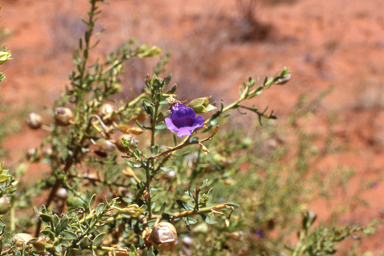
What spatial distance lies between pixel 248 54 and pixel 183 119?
680 centimetres

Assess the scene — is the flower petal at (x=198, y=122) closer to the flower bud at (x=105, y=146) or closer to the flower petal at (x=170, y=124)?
the flower petal at (x=170, y=124)

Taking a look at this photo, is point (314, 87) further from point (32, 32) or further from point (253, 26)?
point (32, 32)

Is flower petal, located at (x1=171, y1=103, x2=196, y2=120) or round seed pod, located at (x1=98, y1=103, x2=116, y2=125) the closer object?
flower petal, located at (x1=171, y1=103, x2=196, y2=120)

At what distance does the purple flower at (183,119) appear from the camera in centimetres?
54

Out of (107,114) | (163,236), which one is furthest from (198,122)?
(107,114)

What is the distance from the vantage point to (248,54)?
7062 mm

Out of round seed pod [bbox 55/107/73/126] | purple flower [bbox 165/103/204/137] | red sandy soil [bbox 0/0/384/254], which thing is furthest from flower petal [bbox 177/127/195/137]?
red sandy soil [bbox 0/0/384/254]

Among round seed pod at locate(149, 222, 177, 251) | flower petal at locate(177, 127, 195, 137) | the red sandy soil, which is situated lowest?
round seed pod at locate(149, 222, 177, 251)

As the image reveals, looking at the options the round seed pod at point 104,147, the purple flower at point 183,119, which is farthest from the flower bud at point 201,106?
the round seed pod at point 104,147

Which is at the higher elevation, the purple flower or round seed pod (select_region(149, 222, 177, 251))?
the purple flower

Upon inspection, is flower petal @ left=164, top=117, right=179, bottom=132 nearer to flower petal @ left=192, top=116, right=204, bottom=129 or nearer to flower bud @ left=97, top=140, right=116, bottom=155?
flower petal @ left=192, top=116, right=204, bottom=129

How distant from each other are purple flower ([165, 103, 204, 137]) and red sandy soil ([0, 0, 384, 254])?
3.03 meters

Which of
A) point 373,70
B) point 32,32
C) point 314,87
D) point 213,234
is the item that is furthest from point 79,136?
point 32,32

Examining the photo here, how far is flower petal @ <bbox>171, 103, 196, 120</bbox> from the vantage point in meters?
0.55
